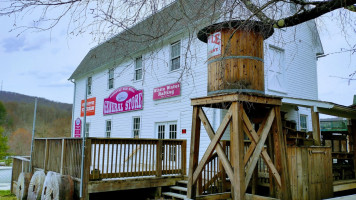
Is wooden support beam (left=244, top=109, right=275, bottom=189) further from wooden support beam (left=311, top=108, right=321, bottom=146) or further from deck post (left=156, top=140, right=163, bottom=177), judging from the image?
deck post (left=156, top=140, right=163, bottom=177)

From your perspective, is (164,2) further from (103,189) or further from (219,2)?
(103,189)

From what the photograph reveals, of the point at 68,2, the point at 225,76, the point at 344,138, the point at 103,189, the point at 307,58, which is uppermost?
the point at 307,58

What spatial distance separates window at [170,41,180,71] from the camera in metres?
13.0

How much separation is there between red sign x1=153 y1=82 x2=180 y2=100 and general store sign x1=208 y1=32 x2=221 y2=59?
5.91 metres

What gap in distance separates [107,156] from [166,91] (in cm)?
565

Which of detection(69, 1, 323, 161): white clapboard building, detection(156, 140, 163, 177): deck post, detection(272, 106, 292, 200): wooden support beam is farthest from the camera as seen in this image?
detection(69, 1, 323, 161): white clapboard building

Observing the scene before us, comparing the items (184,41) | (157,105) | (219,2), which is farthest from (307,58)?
(219,2)

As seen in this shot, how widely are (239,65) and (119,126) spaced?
11.3m

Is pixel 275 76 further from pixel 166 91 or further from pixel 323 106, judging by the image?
pixel 166 91

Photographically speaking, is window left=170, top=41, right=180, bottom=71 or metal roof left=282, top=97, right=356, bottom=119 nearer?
metal roof left=282, top=97, right=356, bottom=119

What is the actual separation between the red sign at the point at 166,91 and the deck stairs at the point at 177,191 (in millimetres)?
4048

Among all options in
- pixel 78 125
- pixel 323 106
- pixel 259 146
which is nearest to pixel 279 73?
pixel 323 106

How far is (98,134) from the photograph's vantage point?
1833 cm

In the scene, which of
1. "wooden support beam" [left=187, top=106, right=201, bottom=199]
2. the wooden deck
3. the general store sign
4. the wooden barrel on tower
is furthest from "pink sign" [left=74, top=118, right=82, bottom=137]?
the wooden barrel on tower
